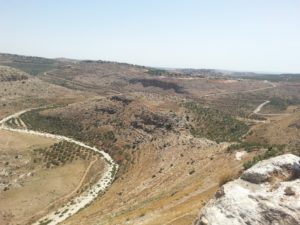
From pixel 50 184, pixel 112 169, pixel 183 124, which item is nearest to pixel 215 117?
pixel 183 124

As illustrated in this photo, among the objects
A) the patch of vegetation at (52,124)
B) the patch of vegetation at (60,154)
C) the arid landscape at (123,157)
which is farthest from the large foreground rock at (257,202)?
the patch of vegetation at (52,124)

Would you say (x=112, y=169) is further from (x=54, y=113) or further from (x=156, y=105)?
(x=54, y=113)

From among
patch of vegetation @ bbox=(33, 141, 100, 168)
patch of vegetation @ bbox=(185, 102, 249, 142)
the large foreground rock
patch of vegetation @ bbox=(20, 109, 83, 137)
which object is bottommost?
patch of vegetation @ bbox=(20, 109, 83, 137)

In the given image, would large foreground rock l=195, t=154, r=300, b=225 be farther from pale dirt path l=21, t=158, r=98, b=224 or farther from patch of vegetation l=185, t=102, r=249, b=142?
patch of vegetation l=185, t=102, r=249, b=142

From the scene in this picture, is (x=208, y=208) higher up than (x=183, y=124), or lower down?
higher up

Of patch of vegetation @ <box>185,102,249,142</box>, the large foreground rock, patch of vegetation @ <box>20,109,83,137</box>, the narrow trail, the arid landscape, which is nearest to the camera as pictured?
the large foreground rock

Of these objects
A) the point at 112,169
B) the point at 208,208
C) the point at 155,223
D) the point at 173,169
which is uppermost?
the point at 208,208

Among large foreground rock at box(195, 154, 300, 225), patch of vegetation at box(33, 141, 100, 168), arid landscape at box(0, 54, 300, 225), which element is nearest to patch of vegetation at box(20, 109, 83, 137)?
arid landscape at box(0, 54, 300, 225)

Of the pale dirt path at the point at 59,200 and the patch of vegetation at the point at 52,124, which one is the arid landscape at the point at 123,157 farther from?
the patch of vegetation at the point at 52,124
